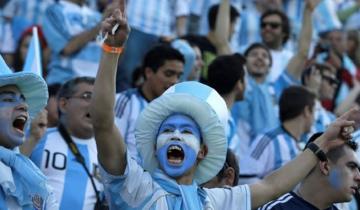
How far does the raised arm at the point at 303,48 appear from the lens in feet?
32.0

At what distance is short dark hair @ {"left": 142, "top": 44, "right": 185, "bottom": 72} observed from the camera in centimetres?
775

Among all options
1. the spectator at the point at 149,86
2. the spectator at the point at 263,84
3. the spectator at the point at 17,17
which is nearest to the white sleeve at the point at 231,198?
the spectator at the point at 149,86

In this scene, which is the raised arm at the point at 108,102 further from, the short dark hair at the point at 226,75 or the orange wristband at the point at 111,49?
the short dark hair at the point at 226,75

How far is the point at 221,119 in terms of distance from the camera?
17.3 ft

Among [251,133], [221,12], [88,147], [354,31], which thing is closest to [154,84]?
[88,147]

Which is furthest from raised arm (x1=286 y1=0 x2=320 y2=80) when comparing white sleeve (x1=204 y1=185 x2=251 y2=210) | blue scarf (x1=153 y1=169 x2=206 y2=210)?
blue scarf (x1=153 y1=169 x2=206 y2=210)

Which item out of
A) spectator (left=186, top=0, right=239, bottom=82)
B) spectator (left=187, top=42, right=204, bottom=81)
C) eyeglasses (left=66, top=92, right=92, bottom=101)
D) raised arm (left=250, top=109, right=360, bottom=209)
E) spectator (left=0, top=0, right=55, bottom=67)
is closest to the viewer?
raised arm (left=250, top=109, right=360, bottom=209)

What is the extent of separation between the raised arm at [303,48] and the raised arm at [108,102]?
500 cm

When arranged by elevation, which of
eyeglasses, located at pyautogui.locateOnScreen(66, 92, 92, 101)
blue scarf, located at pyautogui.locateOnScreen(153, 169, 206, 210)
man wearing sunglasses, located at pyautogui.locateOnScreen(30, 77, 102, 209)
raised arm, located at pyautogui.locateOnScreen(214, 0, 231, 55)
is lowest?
man wearing sunglasses, located at pyautogui.locateOnScreen(30, 77, 102, 209)

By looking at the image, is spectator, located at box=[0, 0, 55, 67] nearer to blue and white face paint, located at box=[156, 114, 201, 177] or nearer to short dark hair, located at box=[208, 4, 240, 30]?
short dark hair, located at box=[208, 4, 240, 30]

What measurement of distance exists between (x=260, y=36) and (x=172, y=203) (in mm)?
6150

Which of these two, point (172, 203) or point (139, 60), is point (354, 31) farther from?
point (172, 203)

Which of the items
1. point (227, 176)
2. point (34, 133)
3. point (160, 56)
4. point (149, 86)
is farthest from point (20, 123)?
point (160, 56)

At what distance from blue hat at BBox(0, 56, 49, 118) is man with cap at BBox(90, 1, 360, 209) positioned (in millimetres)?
525
